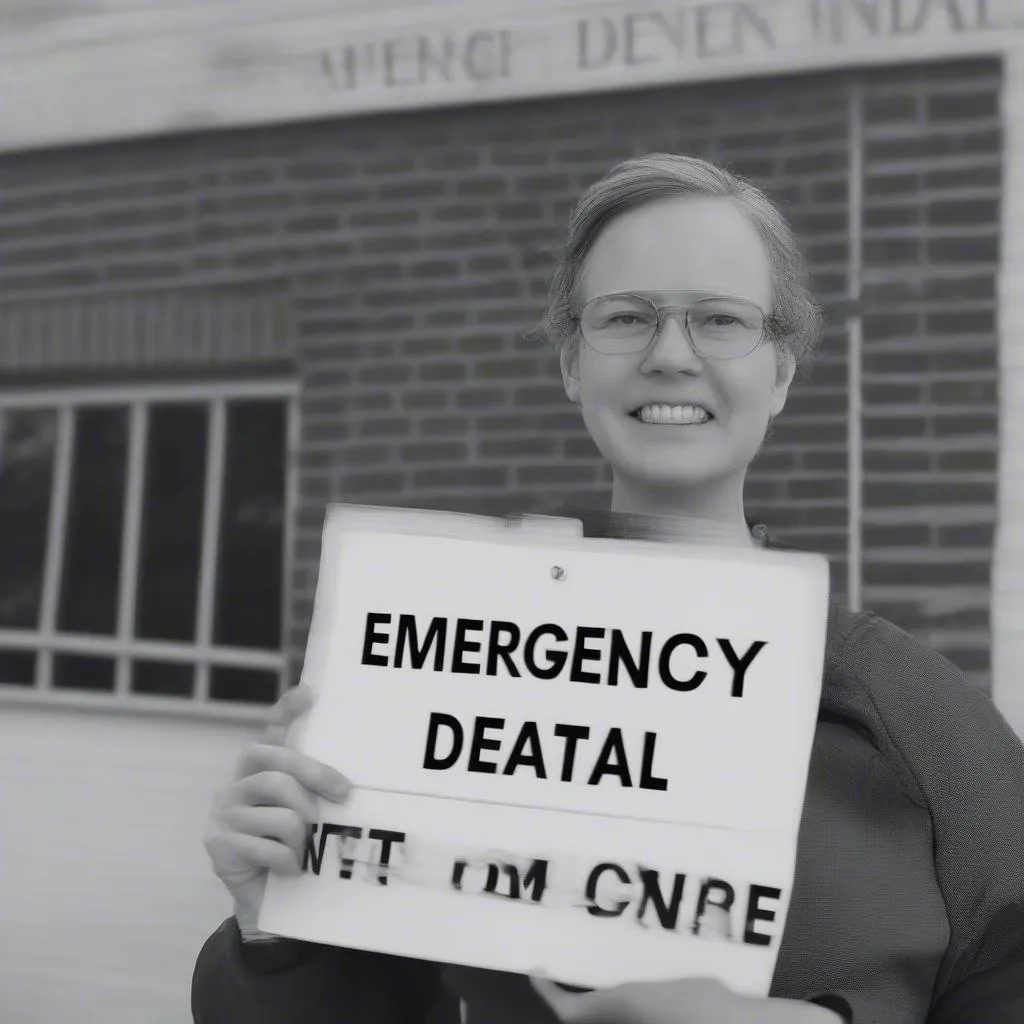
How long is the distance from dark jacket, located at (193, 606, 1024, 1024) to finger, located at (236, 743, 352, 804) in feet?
0.63

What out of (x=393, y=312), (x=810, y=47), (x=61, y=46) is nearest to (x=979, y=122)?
(x=810, y=47)

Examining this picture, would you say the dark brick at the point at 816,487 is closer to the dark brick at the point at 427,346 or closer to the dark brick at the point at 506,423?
the dark brick at the point at 506,423

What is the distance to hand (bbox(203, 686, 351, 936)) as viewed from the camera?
117 centimetres

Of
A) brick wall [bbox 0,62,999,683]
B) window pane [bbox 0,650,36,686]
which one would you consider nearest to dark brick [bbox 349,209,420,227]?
brick wall [bbox 0,62,999,683]

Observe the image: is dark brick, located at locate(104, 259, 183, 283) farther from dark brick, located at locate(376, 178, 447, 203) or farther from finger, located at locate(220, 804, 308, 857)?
finger, located at locate(220, 804, 308, 857)

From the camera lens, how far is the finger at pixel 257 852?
1.17 m

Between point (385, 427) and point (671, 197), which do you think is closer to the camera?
point (671, 197)

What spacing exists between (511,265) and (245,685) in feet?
5.00

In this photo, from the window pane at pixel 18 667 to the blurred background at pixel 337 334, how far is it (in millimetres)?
12

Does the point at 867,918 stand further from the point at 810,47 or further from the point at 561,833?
the point at 810,47

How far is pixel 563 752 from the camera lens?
119cm

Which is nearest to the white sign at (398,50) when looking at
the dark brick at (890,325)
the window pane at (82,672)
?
the dark brick at (890,325)

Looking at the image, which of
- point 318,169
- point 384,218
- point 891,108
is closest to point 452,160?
point 384,218

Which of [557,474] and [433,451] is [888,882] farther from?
[433,451]
